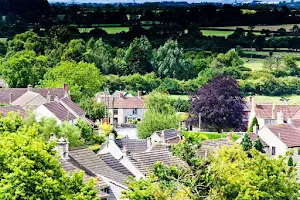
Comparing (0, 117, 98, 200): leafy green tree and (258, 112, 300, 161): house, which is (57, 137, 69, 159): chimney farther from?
(258, 112, 300, 161): house

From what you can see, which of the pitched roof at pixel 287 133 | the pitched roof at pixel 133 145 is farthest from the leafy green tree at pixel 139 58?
the pitched roof at pixel 133 145

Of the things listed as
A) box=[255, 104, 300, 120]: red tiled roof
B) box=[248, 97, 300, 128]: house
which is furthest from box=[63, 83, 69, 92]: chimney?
box=[255, 104, 300, 120]: red tiled roof

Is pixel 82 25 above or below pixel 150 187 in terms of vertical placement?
below

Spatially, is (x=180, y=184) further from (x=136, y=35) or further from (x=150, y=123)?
(x=136, y=35)

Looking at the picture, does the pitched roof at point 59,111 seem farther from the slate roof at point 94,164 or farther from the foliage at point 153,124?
the slate roof at point 94,164

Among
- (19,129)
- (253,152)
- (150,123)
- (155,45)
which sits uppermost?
(19,129)

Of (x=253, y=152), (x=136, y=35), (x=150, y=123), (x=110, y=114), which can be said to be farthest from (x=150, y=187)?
(x=136, y=35)

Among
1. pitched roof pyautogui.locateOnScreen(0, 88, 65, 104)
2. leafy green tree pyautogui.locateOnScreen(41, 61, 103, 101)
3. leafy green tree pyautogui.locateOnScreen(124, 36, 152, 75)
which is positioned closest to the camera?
pitched roof pyautogui.locateOnScreen(0, 88, 65, 104)

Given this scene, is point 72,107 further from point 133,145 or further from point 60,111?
point 133,145
